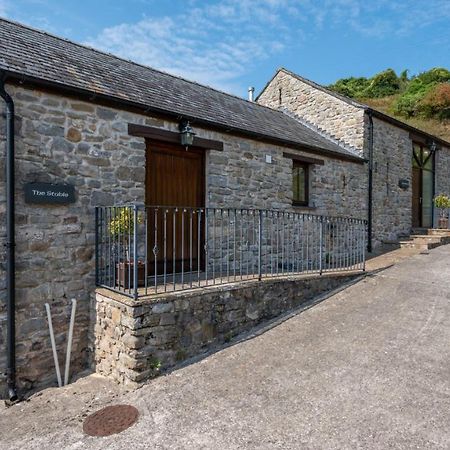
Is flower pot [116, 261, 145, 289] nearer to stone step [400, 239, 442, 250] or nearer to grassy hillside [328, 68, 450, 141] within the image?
stone step [400, 239, 442, 250]

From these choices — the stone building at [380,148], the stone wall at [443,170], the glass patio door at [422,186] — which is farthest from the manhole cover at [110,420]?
the stone wall at [443,170]

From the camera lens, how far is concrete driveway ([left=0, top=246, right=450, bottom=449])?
3.38 m

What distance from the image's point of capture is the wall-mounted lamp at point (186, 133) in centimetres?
664

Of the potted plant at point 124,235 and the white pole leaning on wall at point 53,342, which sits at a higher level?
the potted plant at point 124,235

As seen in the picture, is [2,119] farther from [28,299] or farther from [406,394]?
[406,394]

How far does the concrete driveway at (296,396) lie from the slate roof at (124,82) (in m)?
4.13

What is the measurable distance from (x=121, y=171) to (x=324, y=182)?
609 cm

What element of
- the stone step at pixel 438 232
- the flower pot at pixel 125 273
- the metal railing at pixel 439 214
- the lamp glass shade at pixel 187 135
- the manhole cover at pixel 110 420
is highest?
the lamp glass shade at pixel 187 135

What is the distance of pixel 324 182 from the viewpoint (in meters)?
10.2

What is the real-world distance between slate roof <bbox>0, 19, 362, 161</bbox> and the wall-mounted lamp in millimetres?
153

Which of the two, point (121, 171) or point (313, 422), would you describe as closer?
point (313, 422)

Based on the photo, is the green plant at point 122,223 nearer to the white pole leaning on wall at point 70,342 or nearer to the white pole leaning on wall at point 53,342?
the white pole leaning on wall at point 70,342

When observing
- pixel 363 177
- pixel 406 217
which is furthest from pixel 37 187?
pixel 406 217

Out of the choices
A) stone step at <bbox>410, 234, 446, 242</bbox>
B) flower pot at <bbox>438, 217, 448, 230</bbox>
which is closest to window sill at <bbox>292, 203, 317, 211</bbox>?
stone step at <bbox>410, 234, 446, 242</bbox>
